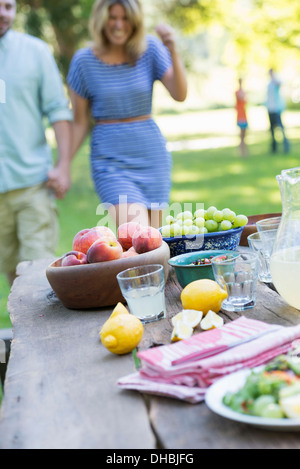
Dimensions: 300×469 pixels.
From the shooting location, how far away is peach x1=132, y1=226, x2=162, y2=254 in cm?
196

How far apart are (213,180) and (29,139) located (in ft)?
25.6

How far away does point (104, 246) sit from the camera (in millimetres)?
1896

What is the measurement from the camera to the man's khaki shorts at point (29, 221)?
404 cm

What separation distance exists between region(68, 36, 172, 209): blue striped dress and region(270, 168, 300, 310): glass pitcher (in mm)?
A: 1929

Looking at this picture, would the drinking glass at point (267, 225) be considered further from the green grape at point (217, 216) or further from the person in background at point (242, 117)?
the person in background at point (242, 117)

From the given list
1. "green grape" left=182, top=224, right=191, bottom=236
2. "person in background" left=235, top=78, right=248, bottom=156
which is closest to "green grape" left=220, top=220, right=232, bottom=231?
"green grape" left=182, top=224, right=191, bottom=236

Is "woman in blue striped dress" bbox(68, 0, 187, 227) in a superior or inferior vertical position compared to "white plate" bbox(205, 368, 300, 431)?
superior

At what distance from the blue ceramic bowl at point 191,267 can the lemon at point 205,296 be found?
8.5 inches

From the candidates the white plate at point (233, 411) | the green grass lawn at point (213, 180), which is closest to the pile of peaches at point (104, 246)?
the white plate at point (233, 411)

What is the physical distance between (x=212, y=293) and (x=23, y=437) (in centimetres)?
70

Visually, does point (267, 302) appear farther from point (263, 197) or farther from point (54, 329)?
point (263, 197)

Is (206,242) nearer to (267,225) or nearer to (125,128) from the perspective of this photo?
(267,225)

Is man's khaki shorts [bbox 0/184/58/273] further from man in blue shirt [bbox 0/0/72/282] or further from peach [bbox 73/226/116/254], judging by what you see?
peach [bbox 73/226/116/254]

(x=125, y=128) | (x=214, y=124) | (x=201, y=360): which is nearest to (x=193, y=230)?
(x=201, y=360)
